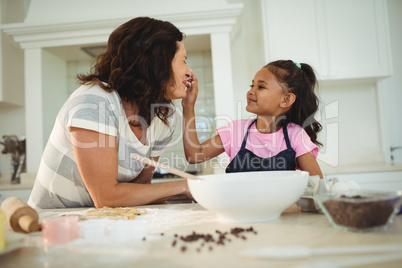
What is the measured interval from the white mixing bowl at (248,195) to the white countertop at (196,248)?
28 mm

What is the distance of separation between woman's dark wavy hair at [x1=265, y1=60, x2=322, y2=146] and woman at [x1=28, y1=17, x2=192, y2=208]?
54 cm

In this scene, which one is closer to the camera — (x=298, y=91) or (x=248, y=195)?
(x=248, y=195)

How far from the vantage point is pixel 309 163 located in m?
1.58

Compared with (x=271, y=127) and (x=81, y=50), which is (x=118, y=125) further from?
(x=81, y=50)

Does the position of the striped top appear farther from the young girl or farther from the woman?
the young girl

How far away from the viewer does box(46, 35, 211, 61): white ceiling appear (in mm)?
2904

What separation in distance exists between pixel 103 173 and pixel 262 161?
863mm

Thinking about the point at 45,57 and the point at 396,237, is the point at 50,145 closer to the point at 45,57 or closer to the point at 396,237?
the point at 396,237

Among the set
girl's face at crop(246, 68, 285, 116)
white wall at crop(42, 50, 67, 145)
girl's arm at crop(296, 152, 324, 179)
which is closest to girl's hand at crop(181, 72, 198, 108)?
girl's face at crop(246, 68, 285, 116)

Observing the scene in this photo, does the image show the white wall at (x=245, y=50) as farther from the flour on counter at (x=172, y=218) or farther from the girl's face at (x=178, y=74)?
the flour on counter at (x=172, y=218)

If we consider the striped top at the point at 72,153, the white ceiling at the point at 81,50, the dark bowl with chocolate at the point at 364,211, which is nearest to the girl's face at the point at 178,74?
the striped top at the point at 72,153

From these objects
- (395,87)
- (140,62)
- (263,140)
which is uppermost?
(395,87)

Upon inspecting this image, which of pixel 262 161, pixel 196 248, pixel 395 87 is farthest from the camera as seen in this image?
pixel 395 87

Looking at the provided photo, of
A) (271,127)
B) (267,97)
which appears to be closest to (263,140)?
(271,127)
